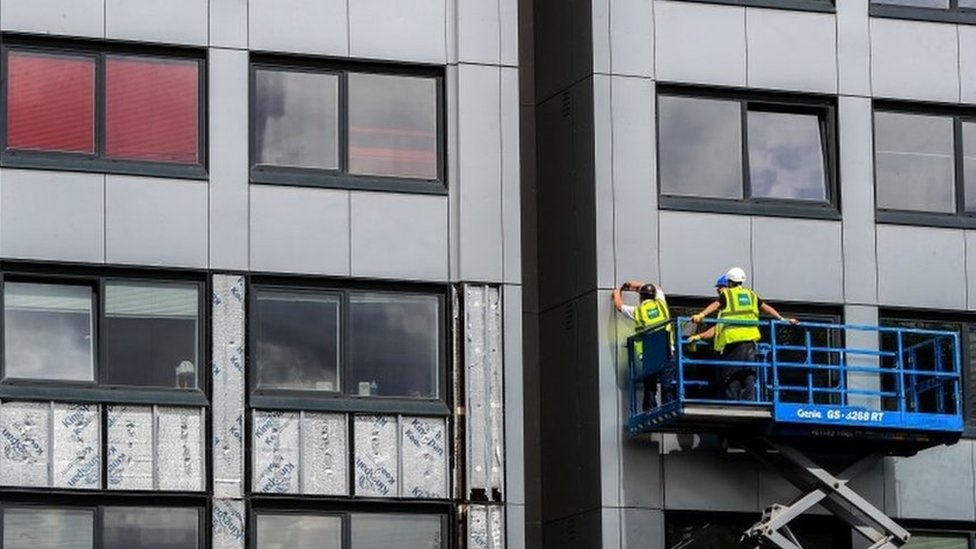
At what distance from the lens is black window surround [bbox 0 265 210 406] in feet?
116

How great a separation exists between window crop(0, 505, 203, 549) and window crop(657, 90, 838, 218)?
817 cm

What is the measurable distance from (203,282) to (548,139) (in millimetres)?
6083

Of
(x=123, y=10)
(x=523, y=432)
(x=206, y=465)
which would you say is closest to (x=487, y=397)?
(x=523, y=432)

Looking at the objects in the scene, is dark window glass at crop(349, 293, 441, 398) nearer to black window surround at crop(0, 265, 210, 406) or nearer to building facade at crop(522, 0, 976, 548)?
black window surround at crop(0, 265, 210, 406)

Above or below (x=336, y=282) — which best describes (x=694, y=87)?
above

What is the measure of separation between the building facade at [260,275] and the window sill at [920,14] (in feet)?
18.6

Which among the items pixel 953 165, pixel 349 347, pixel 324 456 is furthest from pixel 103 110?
pixel 953 165

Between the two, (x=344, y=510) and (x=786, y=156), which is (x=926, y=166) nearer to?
(x=786, y=156)

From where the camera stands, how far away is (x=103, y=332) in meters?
35.7

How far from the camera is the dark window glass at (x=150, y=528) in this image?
35125mm

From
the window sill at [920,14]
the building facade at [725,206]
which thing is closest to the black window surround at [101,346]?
the building facade at [725,206]

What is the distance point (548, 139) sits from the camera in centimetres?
3956

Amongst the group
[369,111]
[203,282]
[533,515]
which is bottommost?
[533,515]

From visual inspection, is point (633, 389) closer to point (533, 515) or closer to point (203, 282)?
point (533, 515)
